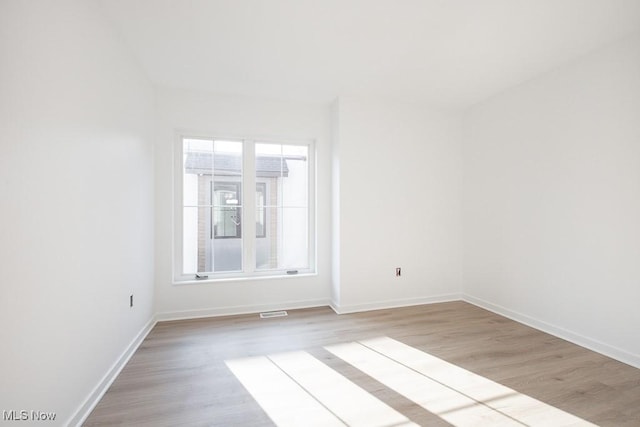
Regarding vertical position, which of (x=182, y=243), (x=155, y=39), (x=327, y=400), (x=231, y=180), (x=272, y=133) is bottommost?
(x=327, y=400)

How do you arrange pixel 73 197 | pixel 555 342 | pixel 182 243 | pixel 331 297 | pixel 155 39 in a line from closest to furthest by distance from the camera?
pixel 73 197
pixel 155 39
pixel 555 342
pixel 182 243
pixel 331 297

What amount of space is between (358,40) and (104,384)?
10.4 ft

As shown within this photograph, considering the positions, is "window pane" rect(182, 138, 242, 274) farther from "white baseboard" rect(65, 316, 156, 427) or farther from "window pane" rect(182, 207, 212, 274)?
"white baseboard" rect(65, 316, 156, 427)

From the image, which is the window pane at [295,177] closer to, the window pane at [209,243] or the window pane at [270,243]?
the window pane at [270,243]

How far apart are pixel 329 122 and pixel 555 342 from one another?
3.29 meters

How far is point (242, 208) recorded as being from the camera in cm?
344

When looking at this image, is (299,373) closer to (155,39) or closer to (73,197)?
(73,197)

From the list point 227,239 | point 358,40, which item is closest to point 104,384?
point 227,239

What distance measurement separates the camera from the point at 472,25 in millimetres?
2205

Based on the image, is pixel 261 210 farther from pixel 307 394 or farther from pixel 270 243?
pixel 307 394

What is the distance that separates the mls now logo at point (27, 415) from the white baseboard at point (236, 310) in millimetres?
1769

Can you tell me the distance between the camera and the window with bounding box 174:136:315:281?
330cm

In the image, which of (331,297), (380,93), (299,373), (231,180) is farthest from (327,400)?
(380,93)

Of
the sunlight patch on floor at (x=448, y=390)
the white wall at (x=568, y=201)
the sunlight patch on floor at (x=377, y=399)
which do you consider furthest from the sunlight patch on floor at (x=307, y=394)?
the white wall at (x=568, y=201)
